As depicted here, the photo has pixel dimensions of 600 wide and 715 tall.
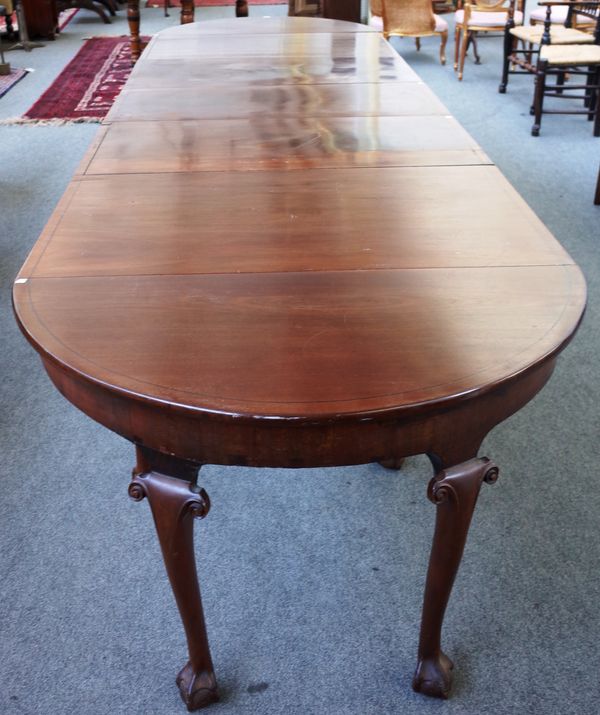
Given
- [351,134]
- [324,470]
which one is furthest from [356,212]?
[324,470]

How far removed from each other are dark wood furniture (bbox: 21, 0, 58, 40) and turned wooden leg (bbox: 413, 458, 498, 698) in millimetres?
5924

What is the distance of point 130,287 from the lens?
3.39ft

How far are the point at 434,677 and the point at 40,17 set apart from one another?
19.6ft

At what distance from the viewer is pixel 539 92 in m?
3.61

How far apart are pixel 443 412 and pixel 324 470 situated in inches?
34.1

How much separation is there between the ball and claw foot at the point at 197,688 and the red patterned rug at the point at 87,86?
11.2 ft

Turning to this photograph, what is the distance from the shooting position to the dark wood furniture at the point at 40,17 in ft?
18.9

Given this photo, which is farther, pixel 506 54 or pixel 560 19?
pixel 560 19

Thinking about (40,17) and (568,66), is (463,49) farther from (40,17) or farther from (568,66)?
(40,17)

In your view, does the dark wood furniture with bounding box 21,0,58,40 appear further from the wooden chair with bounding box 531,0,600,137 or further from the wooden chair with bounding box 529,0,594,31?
the wooden chair with bounding box 531,0,600,137

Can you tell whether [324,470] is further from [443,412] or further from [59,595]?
[443,412]

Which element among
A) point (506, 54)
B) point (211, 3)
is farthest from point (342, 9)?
point (211, 3)

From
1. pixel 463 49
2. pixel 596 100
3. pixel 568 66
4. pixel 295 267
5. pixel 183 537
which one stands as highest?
pixel 295 267

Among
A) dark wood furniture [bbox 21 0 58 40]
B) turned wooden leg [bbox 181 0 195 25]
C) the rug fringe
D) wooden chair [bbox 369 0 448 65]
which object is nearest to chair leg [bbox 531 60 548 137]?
wooden chair [bbox 369 0 448 65]
